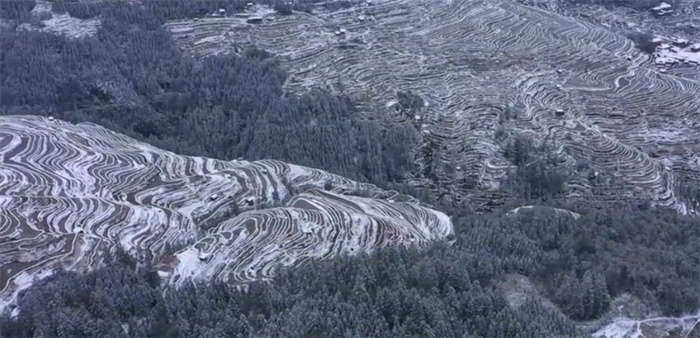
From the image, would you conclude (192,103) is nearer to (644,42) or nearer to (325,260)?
(325,260)

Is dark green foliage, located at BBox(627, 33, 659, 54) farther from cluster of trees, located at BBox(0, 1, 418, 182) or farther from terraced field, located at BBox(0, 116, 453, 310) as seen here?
terraced field, located at BBox(0, 116, 453, 310)

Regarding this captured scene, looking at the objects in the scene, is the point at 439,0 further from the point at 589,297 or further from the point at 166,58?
the point at 589,297

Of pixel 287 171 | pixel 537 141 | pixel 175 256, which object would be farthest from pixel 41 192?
pixel 537 141

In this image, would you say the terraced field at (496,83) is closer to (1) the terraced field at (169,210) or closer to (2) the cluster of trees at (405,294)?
(1) the terraced field at (169,210)

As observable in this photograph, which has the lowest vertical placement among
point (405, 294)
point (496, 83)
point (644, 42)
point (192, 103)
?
point (496, 83)

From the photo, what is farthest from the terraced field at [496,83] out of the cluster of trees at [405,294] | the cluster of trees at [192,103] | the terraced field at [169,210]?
the cluster of trees at [405,294]

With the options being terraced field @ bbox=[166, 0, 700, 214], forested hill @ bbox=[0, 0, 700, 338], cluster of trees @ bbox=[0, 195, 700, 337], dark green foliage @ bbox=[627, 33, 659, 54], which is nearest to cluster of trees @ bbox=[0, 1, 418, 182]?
forested hill @ bbox=[0, 0, 700, 338]

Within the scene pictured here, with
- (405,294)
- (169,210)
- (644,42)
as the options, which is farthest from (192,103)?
(644,42)
